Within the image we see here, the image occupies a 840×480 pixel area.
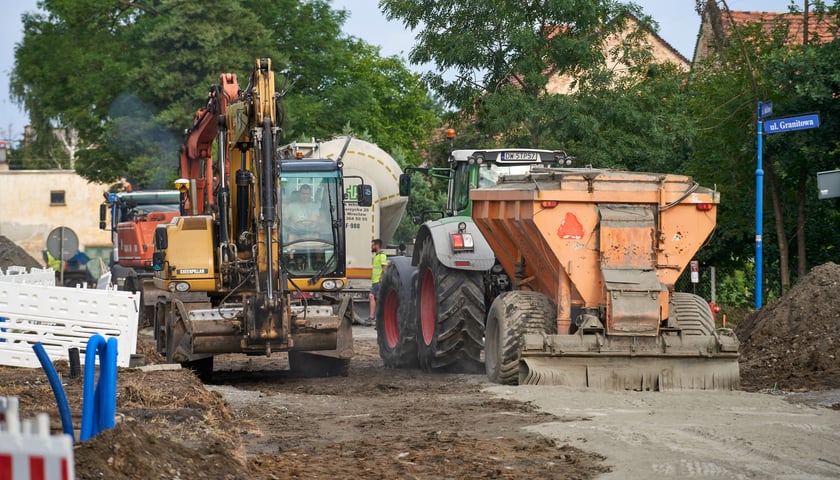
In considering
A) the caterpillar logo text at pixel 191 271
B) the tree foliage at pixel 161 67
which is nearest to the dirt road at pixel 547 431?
the caterpillar logo text at pixel 191 271

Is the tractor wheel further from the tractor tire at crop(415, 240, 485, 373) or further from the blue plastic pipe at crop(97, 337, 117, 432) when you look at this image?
the blue plastic pipe at crop(97, 337, 117, 432)

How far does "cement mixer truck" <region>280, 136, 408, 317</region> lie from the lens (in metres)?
25.1

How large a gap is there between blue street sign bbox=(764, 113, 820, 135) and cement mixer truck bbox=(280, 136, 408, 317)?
9.83m

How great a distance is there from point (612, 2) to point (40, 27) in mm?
26786

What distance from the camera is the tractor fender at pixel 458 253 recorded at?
1380cm

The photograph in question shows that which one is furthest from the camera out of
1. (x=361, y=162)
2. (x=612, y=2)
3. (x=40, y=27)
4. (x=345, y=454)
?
(x=40, y=27)

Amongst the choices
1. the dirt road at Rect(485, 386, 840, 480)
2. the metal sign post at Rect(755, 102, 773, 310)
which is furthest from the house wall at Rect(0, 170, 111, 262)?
the dirt road at Rect(485, 386, 840, 480)

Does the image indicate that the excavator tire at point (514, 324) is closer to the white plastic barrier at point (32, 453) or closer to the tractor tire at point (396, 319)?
the tractor tire at point (396, 319)

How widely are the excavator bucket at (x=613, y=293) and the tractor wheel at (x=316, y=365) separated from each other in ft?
8.57

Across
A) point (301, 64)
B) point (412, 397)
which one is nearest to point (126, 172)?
point (301, 64)

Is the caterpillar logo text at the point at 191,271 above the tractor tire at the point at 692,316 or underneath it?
above

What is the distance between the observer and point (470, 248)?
13906 mm

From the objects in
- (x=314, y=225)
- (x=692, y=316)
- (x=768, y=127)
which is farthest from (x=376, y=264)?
(x=692, y=316)

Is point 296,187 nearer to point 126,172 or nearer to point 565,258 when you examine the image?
→ point 565,258
